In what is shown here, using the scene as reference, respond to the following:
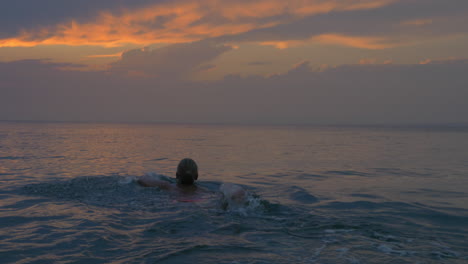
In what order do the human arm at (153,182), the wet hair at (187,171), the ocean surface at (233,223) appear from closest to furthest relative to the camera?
the ocean surface at (233,223) < the wet hair at (187,171) < the human arm at (153,182)

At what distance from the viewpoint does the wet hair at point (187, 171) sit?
372 inches

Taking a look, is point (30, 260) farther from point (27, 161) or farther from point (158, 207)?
point (27, 161)

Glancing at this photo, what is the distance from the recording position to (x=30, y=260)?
504 centimetres

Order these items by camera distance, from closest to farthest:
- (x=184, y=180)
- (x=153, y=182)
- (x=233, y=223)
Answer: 1. (x=233, y=223)
2. (x=184, y=180)
3. (x=153, y=182)

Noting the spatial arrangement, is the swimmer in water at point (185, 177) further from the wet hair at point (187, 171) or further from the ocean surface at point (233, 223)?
the ocean surface at point (233, 223)

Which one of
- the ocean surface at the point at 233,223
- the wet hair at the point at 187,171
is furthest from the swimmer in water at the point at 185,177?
the ocean surface at the point at 233,223

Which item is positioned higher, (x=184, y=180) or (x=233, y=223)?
(x=184, y=180)

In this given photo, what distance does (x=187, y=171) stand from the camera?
31.1 ft

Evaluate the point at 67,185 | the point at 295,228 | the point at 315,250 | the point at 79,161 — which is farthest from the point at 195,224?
the point at 79,161

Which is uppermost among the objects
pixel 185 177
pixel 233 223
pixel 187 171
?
pixel 187 171

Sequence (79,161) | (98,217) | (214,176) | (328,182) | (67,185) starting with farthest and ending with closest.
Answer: (79,161) < (214,176) < (328,182) < (67,185) < (98,217)

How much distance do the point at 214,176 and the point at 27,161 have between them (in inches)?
452

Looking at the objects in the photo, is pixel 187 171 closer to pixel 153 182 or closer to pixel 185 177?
pixel 185 177

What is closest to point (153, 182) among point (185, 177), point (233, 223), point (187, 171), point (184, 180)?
point (184, 180)
